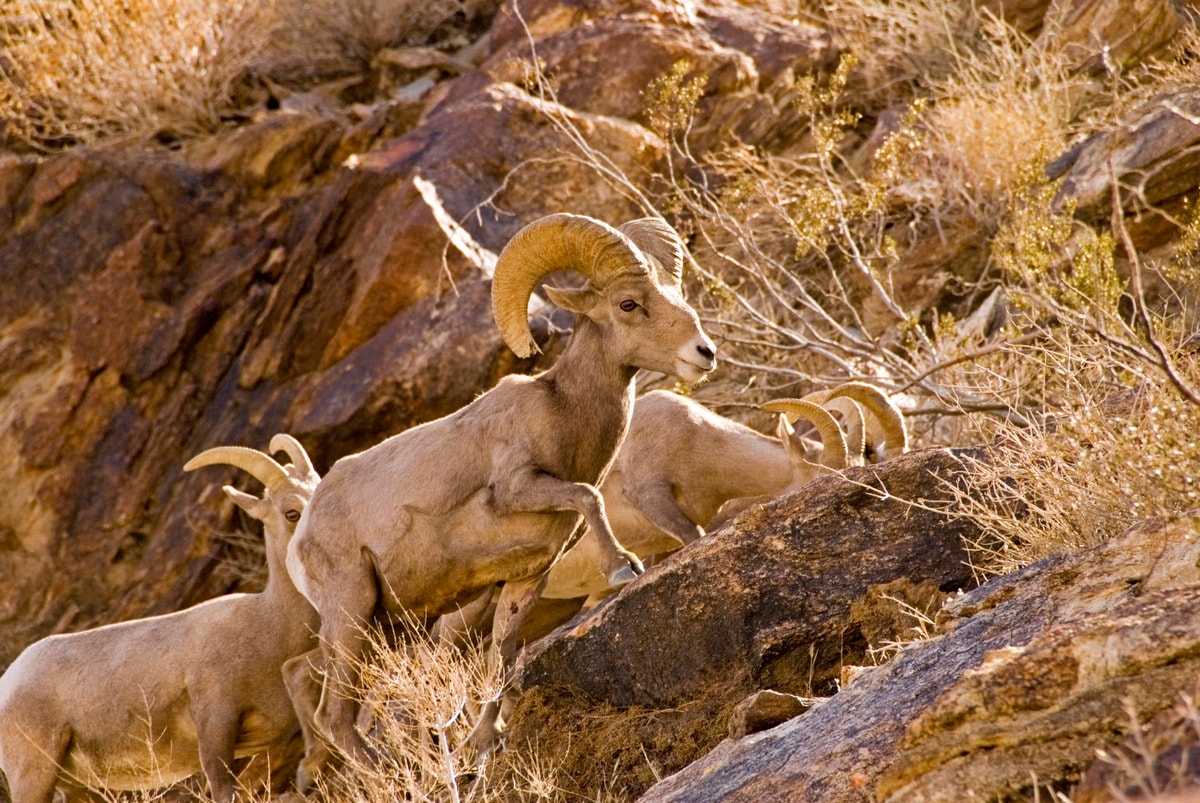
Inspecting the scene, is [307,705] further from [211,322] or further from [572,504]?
[211,322]

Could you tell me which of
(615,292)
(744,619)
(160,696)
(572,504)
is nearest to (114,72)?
(160,696)

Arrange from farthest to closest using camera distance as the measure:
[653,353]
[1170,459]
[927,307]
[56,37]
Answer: [56,37] < [927,307] < [653,353] < [1170,459]

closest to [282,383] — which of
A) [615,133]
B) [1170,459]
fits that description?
[615,133]

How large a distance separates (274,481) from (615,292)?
3.63 metres

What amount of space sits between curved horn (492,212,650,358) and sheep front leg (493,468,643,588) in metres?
0.66

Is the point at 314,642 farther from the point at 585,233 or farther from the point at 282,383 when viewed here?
the point at 282,383

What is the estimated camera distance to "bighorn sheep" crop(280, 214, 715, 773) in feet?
21.8

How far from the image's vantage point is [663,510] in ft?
29.5

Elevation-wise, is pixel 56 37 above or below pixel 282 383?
above

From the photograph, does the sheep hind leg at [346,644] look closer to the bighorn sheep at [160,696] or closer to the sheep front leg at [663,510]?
the bighorn sheep at [160,696]

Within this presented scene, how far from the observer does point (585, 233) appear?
22.2 ft

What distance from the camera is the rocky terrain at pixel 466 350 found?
6.14 meters

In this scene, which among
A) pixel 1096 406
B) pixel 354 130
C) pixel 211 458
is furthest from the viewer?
pixel 354 130

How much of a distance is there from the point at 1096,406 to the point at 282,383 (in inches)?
328
